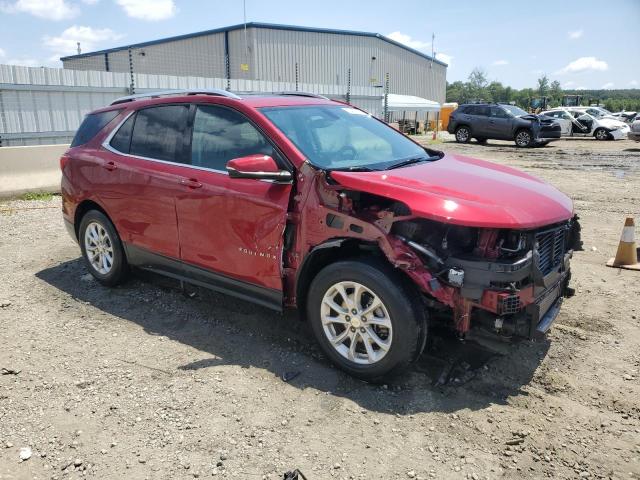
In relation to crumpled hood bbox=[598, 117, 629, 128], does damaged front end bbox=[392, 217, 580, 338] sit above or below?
below

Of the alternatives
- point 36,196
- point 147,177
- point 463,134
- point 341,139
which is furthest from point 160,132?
point 463,134

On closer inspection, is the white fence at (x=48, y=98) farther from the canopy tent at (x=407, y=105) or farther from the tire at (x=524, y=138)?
the canopy tent at (x=407, y=105)

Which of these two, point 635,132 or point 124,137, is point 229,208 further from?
point 635,132

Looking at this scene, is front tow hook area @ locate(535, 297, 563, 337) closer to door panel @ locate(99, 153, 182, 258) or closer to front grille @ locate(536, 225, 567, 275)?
front grille @ locate(536, 225, 567, 275)

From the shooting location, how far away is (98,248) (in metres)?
5.05

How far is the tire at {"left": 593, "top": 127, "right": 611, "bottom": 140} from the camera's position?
83.9 ft

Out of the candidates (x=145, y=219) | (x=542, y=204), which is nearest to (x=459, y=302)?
(x=542, y=204)

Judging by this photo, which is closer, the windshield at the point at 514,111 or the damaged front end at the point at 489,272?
the damaged front end at the point at 489,272

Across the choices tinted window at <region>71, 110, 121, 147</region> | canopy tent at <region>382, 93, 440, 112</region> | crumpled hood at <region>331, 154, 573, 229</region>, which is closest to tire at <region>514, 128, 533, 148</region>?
canopy tent at <region>382, 93, 440, 112</region>

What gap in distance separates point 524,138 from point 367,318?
67.9 feet

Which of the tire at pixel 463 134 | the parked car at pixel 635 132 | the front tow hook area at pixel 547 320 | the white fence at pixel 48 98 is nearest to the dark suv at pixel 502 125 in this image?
the tire at pixel 463 134

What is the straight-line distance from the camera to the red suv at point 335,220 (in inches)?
118

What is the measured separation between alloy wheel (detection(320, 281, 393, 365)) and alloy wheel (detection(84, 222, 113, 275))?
2.61m

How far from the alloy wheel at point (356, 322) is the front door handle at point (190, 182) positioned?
141 centimetres
